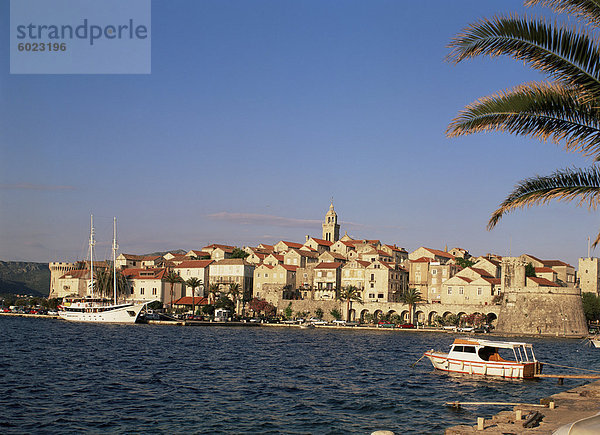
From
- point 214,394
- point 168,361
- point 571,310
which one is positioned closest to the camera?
point 214,394

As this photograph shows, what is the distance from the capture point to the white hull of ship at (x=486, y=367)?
38562mm

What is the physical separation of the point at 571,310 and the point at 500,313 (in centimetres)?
963

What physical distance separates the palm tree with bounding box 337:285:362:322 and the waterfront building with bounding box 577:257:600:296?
1851 inches

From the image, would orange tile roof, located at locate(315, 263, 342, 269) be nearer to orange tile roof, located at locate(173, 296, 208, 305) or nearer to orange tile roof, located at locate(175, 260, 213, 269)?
orange tile roof, located at locate(173, 296, 208, 305)

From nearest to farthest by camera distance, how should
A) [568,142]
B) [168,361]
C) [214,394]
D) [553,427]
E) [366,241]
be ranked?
[568,142] < [553,427] < [214,394] < [168,361] < [366,241]

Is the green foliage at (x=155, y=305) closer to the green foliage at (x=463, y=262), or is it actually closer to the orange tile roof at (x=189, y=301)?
the orange tile roof at (x=189, y=301)

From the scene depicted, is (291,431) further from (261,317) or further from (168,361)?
(261,317)

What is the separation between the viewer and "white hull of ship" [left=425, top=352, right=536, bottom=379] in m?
38.6

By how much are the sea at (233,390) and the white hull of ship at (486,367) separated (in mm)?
823

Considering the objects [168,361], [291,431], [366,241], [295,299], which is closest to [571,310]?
[295,299]

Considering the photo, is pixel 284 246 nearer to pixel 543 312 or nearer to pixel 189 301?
pixel 189 301

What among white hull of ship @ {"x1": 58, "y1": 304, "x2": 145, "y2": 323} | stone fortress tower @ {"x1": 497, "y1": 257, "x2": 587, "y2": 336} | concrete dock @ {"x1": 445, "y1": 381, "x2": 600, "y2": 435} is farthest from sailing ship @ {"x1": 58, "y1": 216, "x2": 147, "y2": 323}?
concrete dock @ {"x1": 445, "y1": 381, "x2": 600, "y2": 435}

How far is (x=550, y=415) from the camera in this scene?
60.5 ft

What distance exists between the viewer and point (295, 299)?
11719 cm
